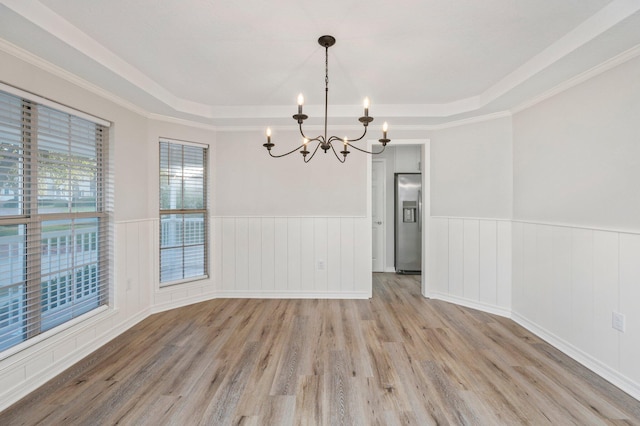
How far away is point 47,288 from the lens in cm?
232

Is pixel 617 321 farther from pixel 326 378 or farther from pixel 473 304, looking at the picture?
pixel 326 378

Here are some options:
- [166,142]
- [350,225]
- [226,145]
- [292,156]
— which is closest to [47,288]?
[166,142]

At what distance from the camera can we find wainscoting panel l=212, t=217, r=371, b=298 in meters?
4.10

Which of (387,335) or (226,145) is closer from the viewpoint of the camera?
(387,335)

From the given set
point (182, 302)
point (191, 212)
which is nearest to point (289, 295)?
point (182, 302)

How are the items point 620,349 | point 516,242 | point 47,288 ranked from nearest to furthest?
1. point 620,349
2. point 47,288
3. point 516,242

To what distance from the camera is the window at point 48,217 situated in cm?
204

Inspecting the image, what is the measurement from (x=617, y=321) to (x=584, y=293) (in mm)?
310

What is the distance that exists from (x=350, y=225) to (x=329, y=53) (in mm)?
2286

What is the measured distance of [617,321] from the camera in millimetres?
2180

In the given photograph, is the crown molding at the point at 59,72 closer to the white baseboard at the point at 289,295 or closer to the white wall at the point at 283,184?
the white wall at the point at 283,184

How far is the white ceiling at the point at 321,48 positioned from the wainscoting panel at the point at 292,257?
1.66 m

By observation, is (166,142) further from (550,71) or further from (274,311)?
(550,71)

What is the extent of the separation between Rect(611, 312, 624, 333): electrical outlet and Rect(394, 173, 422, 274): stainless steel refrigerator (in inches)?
130
